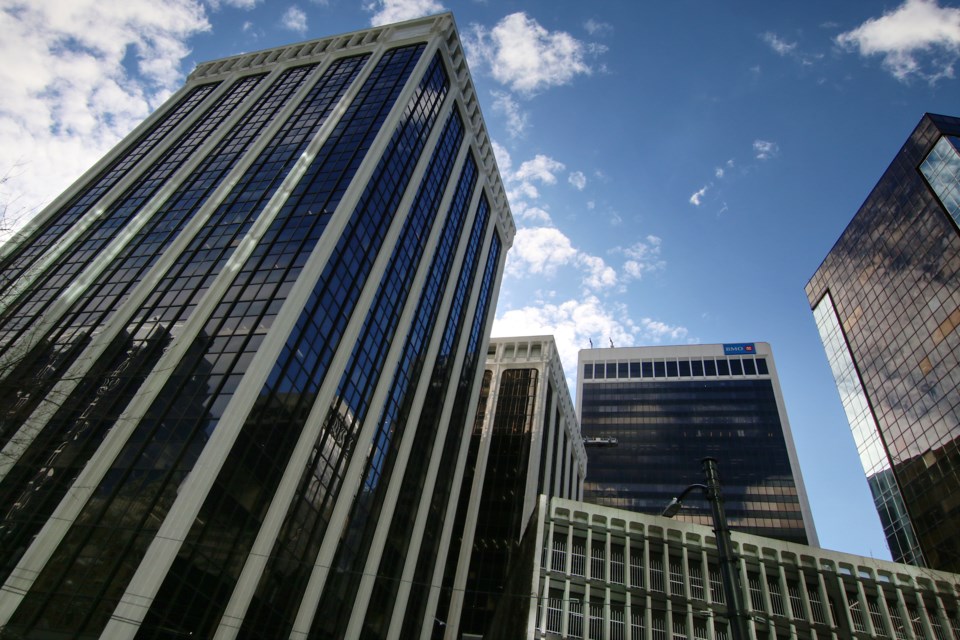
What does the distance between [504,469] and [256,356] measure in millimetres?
55055

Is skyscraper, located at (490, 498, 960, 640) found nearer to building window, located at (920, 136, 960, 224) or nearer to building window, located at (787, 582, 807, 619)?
building window, located at (787, 582, 807, 619)

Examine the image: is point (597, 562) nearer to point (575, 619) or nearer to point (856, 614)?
point (575, 619)

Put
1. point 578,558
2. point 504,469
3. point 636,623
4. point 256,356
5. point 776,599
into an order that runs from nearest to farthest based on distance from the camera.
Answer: point 256,356 → point 636,623 → point 776,599 → point 578,558 → point 504,469

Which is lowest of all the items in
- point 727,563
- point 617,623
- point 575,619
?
point 727,563

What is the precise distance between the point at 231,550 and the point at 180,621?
4.12 metres

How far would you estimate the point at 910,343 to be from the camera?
60438 millimetres

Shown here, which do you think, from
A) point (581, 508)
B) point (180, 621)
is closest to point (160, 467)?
point (180, 621)

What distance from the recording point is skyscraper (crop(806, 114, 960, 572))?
177 feet

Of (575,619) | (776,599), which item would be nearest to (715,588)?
(776,599)

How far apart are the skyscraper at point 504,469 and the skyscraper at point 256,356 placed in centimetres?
1230

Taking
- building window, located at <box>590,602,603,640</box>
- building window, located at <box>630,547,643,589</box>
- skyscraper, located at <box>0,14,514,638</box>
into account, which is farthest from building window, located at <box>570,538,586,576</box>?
skyscraper, located at <box>0,14,514,638</box>

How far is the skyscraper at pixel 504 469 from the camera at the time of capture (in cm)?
7231

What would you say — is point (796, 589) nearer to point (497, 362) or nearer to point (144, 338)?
point (144, 338)

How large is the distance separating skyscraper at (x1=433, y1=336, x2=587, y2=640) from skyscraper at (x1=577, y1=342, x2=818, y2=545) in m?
17.5
